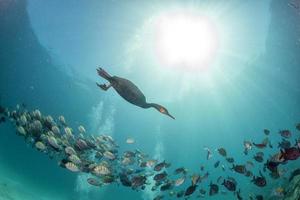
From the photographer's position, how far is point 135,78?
144ft

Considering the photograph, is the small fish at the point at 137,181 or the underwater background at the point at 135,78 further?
the underwater background at the point at 135,78

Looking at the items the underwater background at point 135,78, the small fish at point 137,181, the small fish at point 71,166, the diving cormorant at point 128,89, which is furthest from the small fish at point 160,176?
the underwater background at point 135,78

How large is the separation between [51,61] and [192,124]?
87.1 feet

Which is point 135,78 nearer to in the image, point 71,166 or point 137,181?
point 71,166

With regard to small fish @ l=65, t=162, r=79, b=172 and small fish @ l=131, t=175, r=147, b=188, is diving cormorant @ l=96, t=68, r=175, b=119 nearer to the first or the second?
small fish @ l=131, t=175, r=147, b=188

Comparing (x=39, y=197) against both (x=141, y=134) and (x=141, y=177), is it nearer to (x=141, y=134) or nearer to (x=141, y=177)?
(x=141, y=134)

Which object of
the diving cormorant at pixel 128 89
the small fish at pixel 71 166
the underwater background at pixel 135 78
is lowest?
the diving cormorant at pixel 128 89

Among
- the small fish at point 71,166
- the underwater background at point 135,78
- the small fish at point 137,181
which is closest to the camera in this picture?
the small fish at point 137,181

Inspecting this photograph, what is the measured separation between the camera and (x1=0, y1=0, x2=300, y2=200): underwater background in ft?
96.6

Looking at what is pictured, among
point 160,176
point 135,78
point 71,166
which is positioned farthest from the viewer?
point 135,78

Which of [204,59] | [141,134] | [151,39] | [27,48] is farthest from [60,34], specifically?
[141,134]

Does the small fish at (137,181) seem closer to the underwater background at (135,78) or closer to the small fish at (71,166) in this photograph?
the small fish at (71,166)

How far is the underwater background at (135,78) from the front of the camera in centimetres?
2944

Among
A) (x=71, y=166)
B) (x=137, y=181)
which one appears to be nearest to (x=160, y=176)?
(x=137, y=181)
